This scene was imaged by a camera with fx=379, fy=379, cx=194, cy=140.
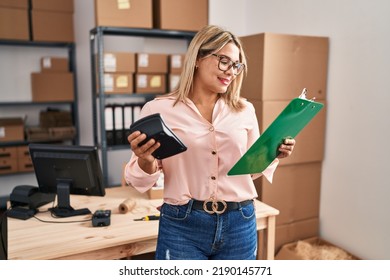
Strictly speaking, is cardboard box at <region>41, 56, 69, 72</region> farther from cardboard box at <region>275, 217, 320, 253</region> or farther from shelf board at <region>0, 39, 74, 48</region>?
cardboard box at <region>275, 217, 320, 253</region>

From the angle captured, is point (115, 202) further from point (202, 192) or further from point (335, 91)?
point (335, 91)

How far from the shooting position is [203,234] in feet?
3.81

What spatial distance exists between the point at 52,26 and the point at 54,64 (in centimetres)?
37

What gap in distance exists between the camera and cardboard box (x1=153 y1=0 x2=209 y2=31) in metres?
2.99

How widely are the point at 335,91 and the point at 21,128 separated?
276 cm

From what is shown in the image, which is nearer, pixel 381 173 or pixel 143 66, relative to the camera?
pixel 381 173

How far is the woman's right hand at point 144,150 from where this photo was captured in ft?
3.44

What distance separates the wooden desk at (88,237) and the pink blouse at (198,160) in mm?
367

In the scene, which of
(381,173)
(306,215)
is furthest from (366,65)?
(306,215)

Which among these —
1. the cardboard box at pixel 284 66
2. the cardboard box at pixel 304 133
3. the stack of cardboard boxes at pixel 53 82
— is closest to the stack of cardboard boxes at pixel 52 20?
the stack of cardboard boxes at pixel 53 82

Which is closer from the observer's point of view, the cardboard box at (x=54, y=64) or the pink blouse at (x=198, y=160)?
the pink blouse at (x=198, y=160)

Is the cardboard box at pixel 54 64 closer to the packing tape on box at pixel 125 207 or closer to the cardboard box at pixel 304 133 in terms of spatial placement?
the cardboard box at pixel 304 133

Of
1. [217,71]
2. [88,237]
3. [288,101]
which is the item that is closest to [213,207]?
[217,71]

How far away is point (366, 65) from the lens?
2.21 m
